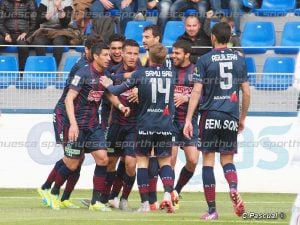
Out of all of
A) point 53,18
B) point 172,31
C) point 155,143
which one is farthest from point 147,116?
point 53,18

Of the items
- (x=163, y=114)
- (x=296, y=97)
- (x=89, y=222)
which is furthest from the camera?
(x=296, y=97)

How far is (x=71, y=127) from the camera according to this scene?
13.5 metres

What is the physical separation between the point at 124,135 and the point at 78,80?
44.7 inches

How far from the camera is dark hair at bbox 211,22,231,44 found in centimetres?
1230

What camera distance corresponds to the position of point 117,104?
14000 mm

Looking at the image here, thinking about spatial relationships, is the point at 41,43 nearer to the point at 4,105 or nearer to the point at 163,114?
the point at 4,105

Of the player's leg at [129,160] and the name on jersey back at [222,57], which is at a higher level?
the name on jersey back at [222,57]

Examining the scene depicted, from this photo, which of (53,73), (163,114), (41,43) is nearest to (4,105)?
(53,73)

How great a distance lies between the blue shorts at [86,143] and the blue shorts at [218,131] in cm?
170

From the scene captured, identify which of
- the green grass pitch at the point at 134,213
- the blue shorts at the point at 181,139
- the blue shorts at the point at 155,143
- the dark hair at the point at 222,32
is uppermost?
the dark hair at the point at 222,32

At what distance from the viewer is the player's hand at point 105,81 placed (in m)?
13.6

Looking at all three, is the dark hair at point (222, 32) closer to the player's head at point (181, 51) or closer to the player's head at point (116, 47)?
the player's head at point (181, 51)

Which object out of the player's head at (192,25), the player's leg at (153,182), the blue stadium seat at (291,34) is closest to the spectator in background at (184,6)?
the blue stadium seat at (291,34)

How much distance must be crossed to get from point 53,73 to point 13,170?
1.78 metres
